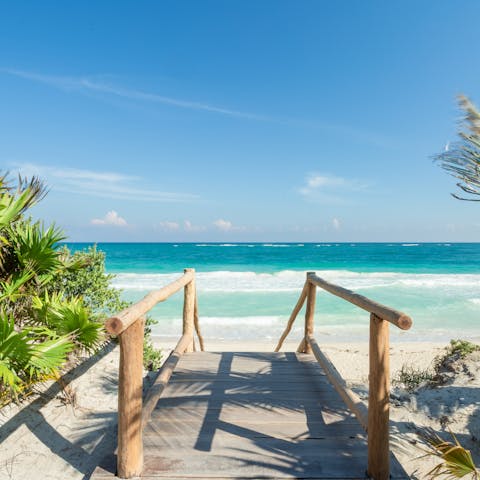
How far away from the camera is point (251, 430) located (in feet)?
9.61

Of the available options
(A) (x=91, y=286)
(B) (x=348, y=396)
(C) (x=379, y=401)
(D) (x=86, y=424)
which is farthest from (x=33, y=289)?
(C) (x=379, y=401)

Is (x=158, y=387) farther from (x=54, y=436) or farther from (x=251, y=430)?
(x=54, y=436)

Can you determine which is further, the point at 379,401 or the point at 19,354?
the point at 19,354

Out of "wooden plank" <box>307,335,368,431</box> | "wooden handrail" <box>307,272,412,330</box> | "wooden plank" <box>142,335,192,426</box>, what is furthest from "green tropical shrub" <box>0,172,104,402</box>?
"wooden handrail" <box>307,272,412,330</box>

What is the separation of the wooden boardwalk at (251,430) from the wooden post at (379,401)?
0.44 feet

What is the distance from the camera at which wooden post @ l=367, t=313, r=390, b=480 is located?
2.21 m

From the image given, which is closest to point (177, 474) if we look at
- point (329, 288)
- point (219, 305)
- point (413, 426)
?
point (329, 288)

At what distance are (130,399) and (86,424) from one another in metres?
1.83

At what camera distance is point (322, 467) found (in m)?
2.42

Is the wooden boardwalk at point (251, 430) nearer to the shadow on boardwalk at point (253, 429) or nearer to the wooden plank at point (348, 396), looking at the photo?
the shadow on boardwalk at point (253, 429)

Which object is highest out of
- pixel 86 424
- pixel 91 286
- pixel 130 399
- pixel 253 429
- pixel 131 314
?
pixel 131 314

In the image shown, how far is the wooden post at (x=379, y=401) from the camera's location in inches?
87.1

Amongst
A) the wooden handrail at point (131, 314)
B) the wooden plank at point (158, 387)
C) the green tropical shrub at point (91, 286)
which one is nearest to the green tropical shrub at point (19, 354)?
the wooden plank at point (158, 387)

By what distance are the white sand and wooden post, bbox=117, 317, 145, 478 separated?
0.70 metres
